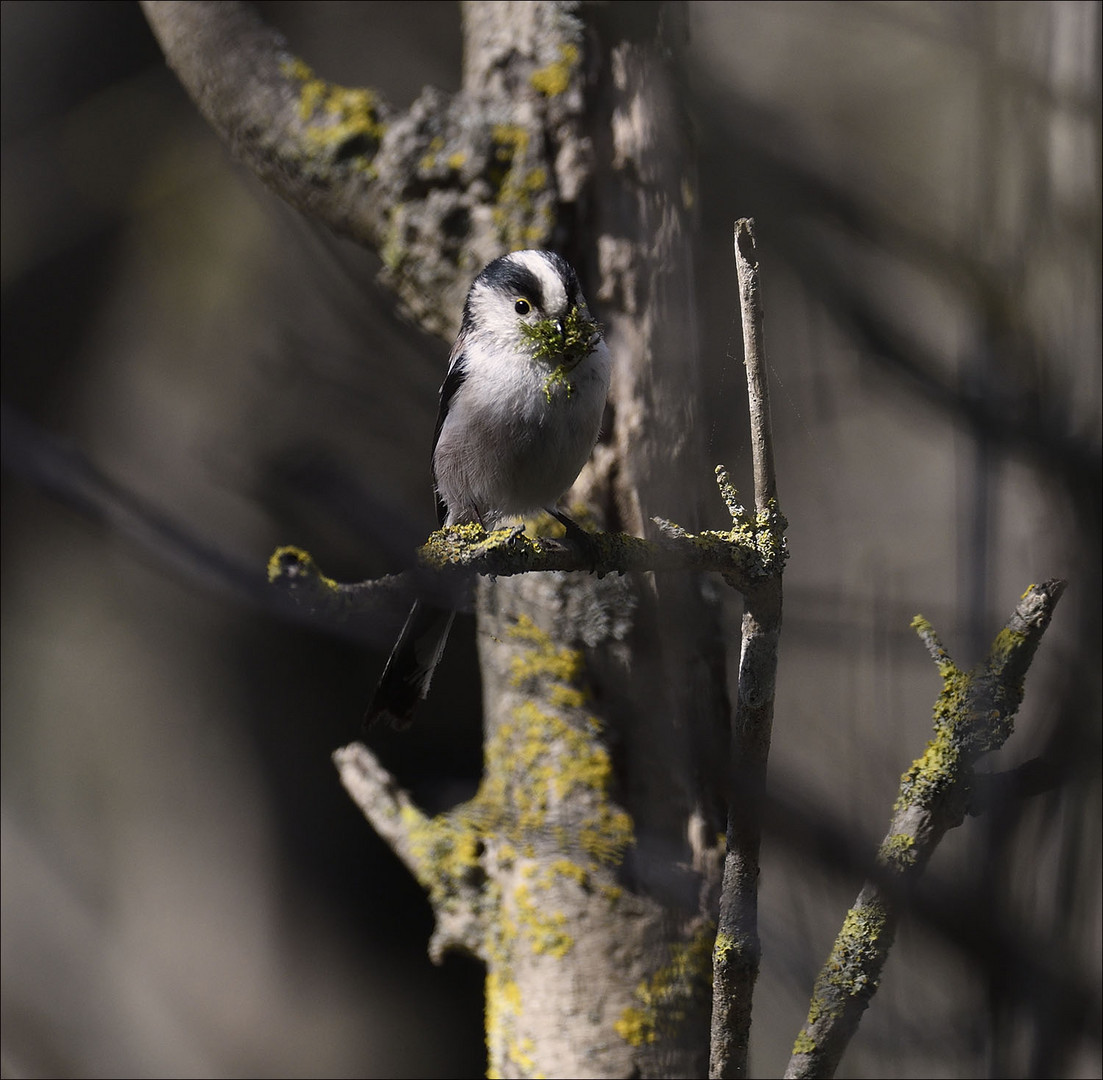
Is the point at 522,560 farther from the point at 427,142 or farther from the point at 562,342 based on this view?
the point at 427,142

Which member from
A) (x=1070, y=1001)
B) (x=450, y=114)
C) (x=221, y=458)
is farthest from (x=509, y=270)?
(x=221, y=458)

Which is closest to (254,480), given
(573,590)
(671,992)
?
(573,590)

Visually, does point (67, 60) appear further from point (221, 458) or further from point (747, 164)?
point (747, 164)

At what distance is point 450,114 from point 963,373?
0.92m

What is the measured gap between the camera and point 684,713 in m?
1.11

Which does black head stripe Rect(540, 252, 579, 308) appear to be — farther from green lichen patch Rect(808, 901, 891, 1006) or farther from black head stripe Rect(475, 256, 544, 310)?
green lichen patch Rect(808, 901, 891, 1006)

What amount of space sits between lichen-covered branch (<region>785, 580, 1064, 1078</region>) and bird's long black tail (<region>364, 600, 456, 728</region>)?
461 millimetres

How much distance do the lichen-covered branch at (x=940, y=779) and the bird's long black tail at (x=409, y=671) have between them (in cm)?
46

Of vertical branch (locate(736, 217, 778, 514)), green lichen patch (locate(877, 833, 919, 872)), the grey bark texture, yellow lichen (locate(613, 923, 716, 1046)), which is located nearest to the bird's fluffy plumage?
the grey bark texture

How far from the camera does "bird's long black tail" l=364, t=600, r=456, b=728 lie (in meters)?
1.01

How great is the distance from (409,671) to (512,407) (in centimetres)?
32

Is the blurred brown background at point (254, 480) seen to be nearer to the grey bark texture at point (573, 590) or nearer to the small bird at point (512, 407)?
the grey bark texture at point (573, 590)

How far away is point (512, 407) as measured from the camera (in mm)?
1124

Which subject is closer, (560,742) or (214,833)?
(560,742)
